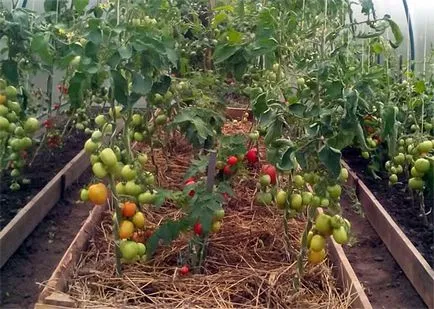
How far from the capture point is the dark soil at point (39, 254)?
8.70 feet

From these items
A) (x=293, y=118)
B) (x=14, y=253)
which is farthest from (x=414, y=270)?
(x=14, y=253)

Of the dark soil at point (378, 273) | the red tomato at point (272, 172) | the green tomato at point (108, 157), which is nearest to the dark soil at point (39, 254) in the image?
the green tomato at point (108, 157)

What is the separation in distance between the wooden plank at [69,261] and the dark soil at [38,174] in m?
0.42

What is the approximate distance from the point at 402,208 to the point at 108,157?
2.05 metres

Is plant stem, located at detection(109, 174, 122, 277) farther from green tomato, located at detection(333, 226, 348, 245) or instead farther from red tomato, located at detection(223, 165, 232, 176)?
green tomato, located at detection(333, 226, 348, 245)

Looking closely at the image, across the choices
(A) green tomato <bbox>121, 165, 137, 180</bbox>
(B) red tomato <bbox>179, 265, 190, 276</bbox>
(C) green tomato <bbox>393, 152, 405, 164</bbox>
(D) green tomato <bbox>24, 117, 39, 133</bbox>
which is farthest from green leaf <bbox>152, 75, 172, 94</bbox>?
(C) green tomato <bbox>393, 152, 405, 164</bbox>

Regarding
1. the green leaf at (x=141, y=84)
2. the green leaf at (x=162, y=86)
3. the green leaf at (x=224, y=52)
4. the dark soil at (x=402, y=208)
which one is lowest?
the dark soil at (x=402, y=208)

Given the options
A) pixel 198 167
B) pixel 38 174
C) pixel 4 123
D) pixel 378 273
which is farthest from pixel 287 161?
pixel 38 174

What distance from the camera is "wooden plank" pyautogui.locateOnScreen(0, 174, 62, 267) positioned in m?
2.84

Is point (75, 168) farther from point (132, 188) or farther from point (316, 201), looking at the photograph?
point (316, 201)

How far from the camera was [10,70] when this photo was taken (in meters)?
2.83

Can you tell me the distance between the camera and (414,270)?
9.23 feet

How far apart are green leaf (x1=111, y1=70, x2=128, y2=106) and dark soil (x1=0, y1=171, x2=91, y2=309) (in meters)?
0.90

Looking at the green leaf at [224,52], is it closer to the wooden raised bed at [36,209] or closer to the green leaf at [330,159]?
the green leaf at [330,159]
